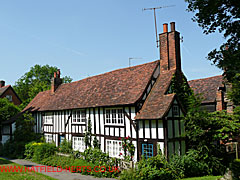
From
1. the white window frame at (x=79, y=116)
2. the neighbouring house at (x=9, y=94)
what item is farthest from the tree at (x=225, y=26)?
the neighbouring house at (x=9, y=94)

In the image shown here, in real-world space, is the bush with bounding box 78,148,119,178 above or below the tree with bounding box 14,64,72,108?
below

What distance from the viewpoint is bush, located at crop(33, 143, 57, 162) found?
21.1 meters

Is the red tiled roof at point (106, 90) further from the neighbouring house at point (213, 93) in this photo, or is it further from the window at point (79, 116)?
the neighbouring house at point (213, 93)

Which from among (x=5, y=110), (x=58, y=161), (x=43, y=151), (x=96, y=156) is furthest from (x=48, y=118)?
(x=96, y=156)

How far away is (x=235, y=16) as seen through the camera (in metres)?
13.1

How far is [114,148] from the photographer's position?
17.6m

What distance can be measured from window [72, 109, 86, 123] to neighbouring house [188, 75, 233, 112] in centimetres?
1033

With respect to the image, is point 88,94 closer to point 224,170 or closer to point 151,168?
point 151,168

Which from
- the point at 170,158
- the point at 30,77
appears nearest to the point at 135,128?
the point at 170,158

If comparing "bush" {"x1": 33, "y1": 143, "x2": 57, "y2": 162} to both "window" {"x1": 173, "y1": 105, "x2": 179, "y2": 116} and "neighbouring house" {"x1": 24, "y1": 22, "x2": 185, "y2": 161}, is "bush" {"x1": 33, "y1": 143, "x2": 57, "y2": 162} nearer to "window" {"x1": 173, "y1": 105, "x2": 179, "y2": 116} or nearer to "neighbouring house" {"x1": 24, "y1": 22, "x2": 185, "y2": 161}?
"neighbouring house" {"x1": 24, "y1": 22, "x2": 185, "y2": 161}

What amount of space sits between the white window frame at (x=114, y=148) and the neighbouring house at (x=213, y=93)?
25.4 ft

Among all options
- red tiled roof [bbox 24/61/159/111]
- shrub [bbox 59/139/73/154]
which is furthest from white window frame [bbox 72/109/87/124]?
shrub [bbox 59/139/73/154]

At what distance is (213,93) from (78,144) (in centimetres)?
1451

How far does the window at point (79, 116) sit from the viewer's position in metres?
21.0
